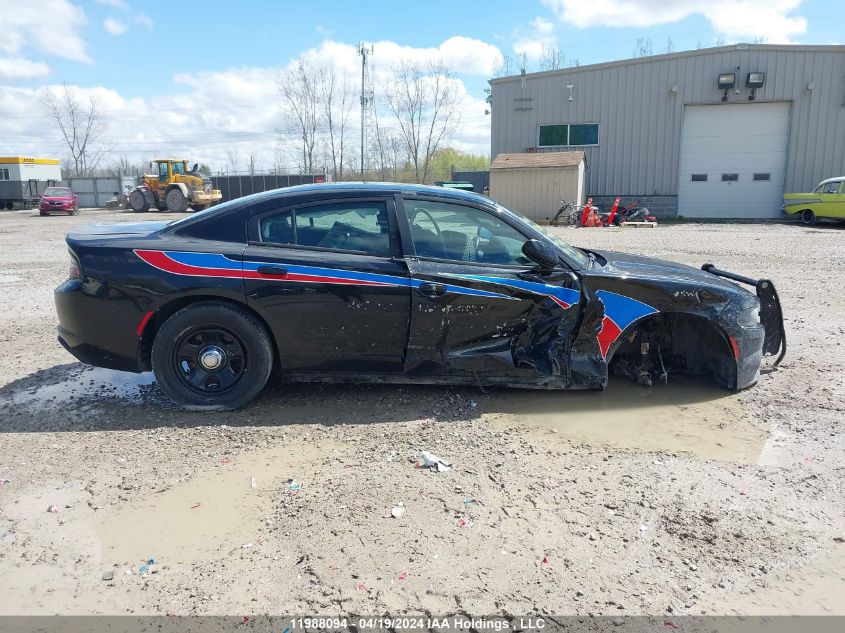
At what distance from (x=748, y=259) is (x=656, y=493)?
1115cm

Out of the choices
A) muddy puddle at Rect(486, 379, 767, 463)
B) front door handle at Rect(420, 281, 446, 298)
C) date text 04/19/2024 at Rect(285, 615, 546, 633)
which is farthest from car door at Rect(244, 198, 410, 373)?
date text 04/19/2024 at Rect(285, 615, 546, 633)

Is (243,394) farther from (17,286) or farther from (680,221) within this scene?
(680,221)

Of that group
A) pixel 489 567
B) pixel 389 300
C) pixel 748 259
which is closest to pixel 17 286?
pixel 389 300

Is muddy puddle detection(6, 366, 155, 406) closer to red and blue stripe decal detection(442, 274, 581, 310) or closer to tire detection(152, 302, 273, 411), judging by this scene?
tire detection(152, 302, 273, 411)

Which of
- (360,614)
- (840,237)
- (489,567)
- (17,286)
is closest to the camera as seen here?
(360,614)

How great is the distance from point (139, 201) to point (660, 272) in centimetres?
3629

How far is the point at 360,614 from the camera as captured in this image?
247cm

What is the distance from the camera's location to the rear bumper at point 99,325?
14.2 ft

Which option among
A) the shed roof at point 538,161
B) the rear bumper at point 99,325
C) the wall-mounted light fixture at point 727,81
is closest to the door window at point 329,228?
the rear bumper at point 99,325

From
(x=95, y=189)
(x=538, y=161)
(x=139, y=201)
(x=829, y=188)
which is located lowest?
(x=139, y=201)

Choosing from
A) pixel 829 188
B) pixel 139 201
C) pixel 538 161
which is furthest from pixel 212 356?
pixel 139 201

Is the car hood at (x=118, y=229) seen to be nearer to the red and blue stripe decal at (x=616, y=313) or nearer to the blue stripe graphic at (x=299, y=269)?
the blue stripe graphic at (x=299, y=269)

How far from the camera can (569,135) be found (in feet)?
90.4

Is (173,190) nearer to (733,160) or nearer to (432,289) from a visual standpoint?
(733,160)
